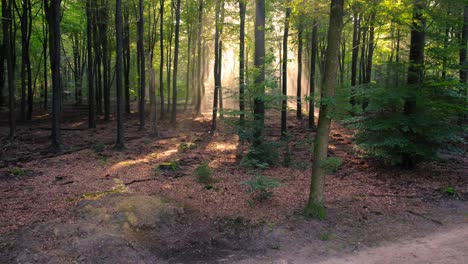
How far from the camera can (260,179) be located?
26.9ft

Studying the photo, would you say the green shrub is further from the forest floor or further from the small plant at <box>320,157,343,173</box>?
the small plant at <box>320,157,343,173</box>

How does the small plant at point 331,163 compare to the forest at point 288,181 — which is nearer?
Result: the forest at point 288,181

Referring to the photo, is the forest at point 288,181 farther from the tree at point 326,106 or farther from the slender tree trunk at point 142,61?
the slender tree trunk at point 142,61

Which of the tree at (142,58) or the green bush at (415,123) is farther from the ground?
the tree at (142,58)

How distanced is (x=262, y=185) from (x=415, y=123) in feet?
18.2

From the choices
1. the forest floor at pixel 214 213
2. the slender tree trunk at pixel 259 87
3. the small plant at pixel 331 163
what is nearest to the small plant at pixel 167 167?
the forest floor at pixel 214 213

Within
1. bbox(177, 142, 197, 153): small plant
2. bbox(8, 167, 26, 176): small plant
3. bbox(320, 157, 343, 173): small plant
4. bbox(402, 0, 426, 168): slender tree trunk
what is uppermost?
bbox(402, 0, 426, 168): slender tree trunk

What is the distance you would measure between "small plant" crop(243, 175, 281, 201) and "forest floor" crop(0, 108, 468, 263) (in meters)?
0.21

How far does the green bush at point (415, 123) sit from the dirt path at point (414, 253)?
381 cm

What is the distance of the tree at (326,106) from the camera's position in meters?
7.01

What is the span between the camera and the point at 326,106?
714cm

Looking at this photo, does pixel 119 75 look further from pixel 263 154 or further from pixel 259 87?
pixel 259 87

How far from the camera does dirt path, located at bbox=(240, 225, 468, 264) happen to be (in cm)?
564

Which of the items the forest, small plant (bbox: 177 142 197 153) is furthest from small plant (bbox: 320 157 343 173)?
small plant (bbox: 177 142 197 153)
